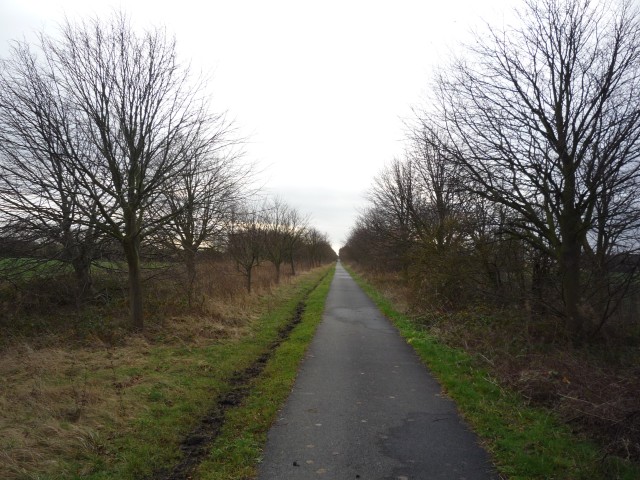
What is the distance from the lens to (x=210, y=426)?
18.5ft

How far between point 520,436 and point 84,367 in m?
→ 6.99

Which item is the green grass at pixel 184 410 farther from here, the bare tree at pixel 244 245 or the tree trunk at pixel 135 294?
the bare tree at pixel 244 245

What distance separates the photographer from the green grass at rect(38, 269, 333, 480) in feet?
14.6

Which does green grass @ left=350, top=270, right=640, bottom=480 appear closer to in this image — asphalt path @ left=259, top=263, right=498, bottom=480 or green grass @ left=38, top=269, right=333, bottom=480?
asphalt path @ left=259, top=263, right=498, bottom=480

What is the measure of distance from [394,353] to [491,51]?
6815 mm

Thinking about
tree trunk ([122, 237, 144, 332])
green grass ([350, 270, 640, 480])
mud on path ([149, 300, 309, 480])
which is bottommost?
mud on path ([149, 300, 309, 480])

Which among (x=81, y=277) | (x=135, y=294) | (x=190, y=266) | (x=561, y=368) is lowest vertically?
(x=561, y=368)

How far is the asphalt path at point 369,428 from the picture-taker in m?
4.40

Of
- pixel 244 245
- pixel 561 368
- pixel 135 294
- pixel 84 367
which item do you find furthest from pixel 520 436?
pixel 244 245

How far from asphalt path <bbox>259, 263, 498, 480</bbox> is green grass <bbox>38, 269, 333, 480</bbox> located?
284mm

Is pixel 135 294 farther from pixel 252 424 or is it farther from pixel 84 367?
pixel 252 424

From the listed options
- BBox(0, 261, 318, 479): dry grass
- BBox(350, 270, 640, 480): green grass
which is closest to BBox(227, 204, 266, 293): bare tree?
BBox(0, 261, 318, 479): dry grass

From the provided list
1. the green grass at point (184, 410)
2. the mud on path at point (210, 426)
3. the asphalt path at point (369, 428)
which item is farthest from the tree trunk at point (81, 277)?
the asphalt path at point (369, 428)

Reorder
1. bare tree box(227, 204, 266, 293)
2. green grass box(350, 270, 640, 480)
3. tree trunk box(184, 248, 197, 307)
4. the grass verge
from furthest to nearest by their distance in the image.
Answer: bare tree box(227, 204, 266, 293) < tree trunk box(184, 248, 197, 307) < the grass verge < green grass box(350, 270, 640, 480)
